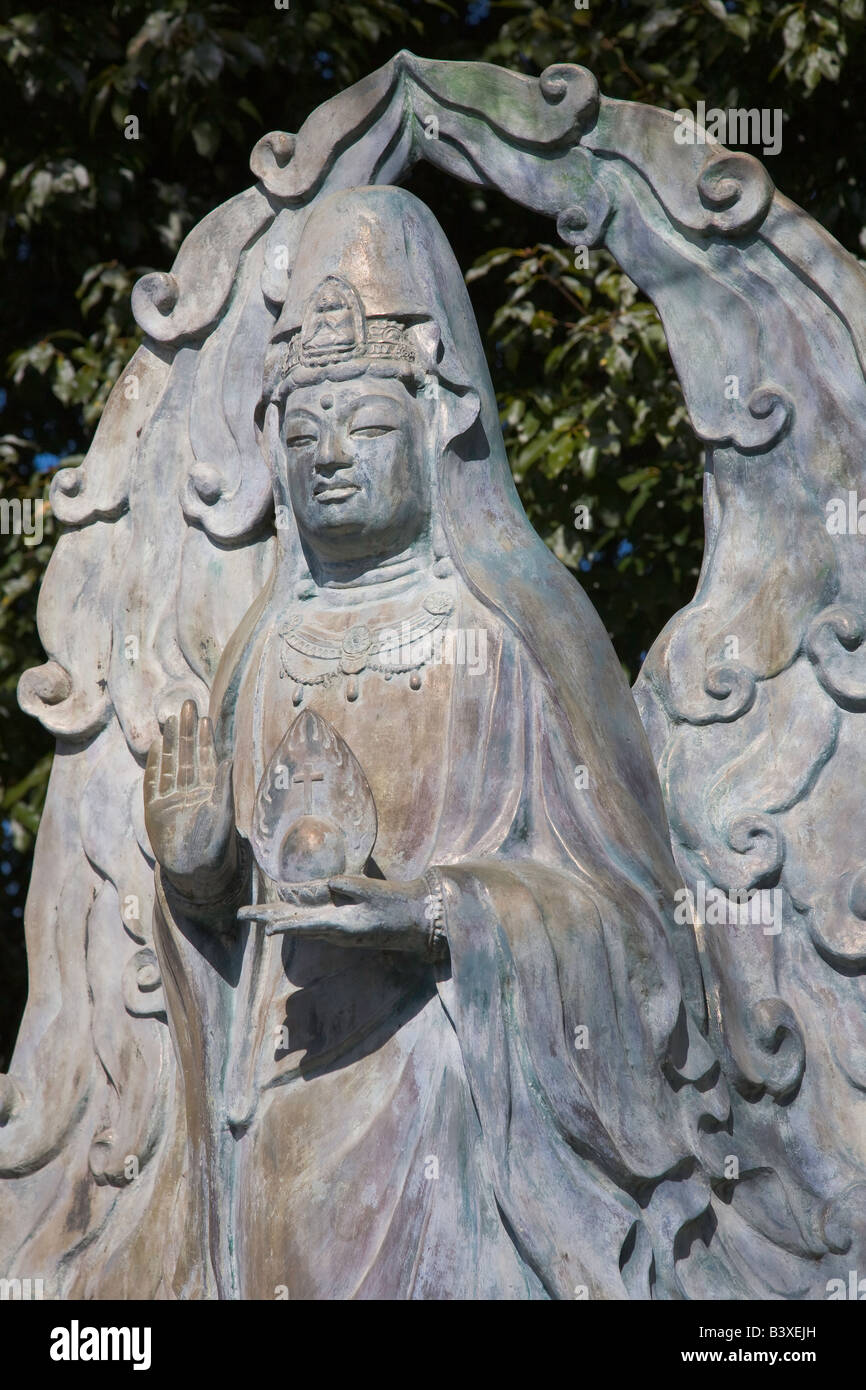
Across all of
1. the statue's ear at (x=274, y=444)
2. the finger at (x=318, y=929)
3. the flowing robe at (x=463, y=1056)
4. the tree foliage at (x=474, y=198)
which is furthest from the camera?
the tree foliage at (x=474, y=198)

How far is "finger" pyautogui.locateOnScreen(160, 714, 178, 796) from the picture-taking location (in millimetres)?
5750

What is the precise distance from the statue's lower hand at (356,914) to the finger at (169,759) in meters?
0.44

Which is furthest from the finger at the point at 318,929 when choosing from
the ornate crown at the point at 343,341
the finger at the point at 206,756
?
the ornate crown at the point at 343,341

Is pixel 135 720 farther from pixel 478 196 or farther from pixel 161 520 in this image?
pixel 478 196

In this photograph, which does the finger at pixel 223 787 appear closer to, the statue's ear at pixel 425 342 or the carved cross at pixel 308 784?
the carved cross at pixel 308 784

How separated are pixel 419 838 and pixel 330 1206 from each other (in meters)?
0.85

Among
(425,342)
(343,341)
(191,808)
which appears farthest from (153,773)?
(425,342)

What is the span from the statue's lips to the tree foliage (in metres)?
2.53

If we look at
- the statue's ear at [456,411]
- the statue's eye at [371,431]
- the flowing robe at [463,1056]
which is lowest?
the flowing robe at [463,1056]

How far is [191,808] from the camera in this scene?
5.69 metres

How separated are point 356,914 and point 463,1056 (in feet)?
1.45

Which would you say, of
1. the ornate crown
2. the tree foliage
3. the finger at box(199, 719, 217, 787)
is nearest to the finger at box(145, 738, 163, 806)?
the finger at box(199, 719, 217, 787)

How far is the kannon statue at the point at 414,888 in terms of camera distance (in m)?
5.52

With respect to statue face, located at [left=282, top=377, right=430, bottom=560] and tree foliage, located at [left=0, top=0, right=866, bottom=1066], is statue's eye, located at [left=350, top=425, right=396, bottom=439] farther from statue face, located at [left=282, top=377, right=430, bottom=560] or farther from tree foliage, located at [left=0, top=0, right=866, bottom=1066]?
tree foliage, located at [left=0, top=0, right=866, bottom=1066]
